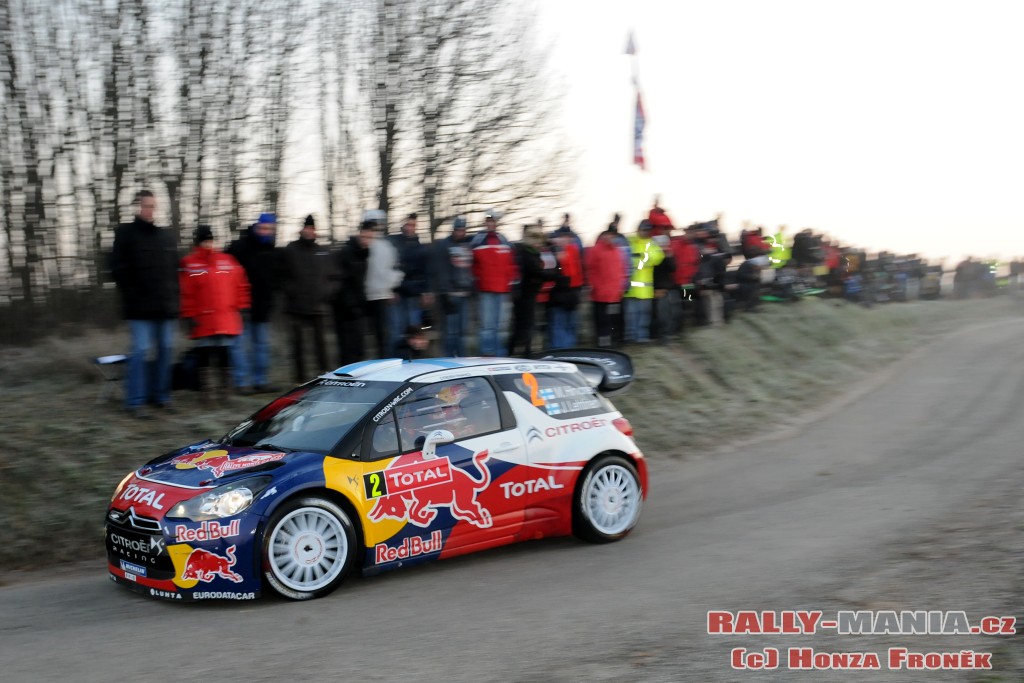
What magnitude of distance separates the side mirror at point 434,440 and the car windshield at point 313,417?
1.56ft

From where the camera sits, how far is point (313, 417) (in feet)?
25.3

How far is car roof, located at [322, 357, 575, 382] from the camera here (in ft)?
26.3

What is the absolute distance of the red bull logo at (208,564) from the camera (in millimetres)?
6590

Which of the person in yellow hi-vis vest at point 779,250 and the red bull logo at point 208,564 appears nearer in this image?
the red bull logo at point 208,564

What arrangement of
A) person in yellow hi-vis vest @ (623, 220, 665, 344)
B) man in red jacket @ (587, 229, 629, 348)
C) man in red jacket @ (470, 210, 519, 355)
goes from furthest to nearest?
person in yellow hi-vis vest @ (623, 220, 665, 344), man in red jacket @ (587, 229, 629, 348), man in red jacket @ (470, 210, 519, 355)

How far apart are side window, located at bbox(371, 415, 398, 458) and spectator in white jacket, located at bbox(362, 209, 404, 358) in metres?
5.06

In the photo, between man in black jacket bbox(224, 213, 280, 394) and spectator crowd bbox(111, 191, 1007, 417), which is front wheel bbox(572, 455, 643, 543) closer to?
spectator crowd bbox(111, 191, 1007, 417)

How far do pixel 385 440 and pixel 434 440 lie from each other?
15.2 inches

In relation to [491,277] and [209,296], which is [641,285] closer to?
[491,277]

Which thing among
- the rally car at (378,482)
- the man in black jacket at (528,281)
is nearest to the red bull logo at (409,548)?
the rally car at (378,482)

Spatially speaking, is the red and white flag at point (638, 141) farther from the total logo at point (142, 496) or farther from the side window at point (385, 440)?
the total logo at point (142, 496)

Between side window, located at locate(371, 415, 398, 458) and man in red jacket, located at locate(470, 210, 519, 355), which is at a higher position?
man in red jacket, located at locate(470, 210, 519, 355)

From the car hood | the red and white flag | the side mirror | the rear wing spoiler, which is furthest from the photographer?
the red and white flag

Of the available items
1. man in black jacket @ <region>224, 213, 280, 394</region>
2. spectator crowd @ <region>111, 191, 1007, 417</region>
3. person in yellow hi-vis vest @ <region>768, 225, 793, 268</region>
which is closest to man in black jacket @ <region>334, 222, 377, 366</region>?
spectator crowd @ <region>111, 191, 1007, 417</region>
